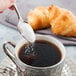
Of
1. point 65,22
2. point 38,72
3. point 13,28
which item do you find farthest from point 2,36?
point 38,72

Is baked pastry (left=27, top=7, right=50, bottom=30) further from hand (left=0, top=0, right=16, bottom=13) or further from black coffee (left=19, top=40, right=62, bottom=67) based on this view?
black coffee (left=19, top=40, right=62, bottom=67)

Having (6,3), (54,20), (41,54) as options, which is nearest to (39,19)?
(54,20)

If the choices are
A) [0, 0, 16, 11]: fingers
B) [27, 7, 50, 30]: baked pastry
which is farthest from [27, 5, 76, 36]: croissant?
[0, 0, 16, 11]: fingers

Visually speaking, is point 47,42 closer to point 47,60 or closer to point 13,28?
point 47,60

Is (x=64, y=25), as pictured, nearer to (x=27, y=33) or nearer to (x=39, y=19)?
(x=39, y=19)

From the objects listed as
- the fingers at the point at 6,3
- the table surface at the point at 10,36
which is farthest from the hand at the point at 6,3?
the table surface at the point at 10,36

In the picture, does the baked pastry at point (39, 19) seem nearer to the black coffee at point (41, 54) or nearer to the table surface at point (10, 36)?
the table surface at point (10, 36)
